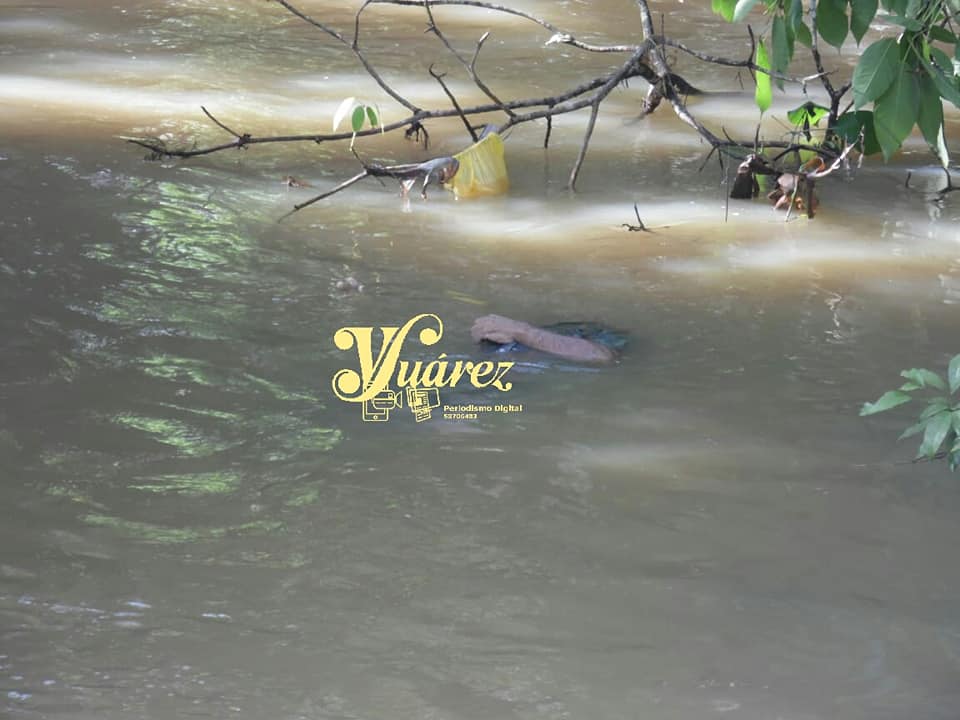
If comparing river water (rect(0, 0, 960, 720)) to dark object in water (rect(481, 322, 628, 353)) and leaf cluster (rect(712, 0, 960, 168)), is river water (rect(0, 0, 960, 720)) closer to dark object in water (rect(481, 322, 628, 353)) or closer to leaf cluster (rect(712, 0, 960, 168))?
dark object in water (rect(481, 322, 628, 353))

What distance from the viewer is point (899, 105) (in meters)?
2.27

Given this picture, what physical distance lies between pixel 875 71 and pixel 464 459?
145 centimetres

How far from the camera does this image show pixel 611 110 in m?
7.21

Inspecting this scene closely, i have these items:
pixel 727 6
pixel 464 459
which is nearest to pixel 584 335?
pixel 464 459

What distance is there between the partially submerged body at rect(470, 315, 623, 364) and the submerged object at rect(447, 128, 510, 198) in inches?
67.4

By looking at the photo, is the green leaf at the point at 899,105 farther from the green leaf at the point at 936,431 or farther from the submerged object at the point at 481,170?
the submerged object at the point at 481,170

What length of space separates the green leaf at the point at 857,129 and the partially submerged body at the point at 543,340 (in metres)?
1.04

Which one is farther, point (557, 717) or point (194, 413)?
point (194, 413)

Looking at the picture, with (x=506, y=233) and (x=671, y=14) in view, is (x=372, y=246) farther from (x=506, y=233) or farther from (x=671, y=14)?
(x=671, y=14)

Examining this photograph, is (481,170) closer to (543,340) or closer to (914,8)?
(543,340)

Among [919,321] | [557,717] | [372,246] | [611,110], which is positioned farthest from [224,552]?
[611,110]

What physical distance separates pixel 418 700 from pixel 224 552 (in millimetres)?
647

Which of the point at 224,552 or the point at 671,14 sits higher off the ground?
the point at 671,14

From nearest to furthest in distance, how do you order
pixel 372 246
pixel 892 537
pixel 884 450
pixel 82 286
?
pixel 892 537
pixel 884 450
pixel 82 286
pixel 372 246
